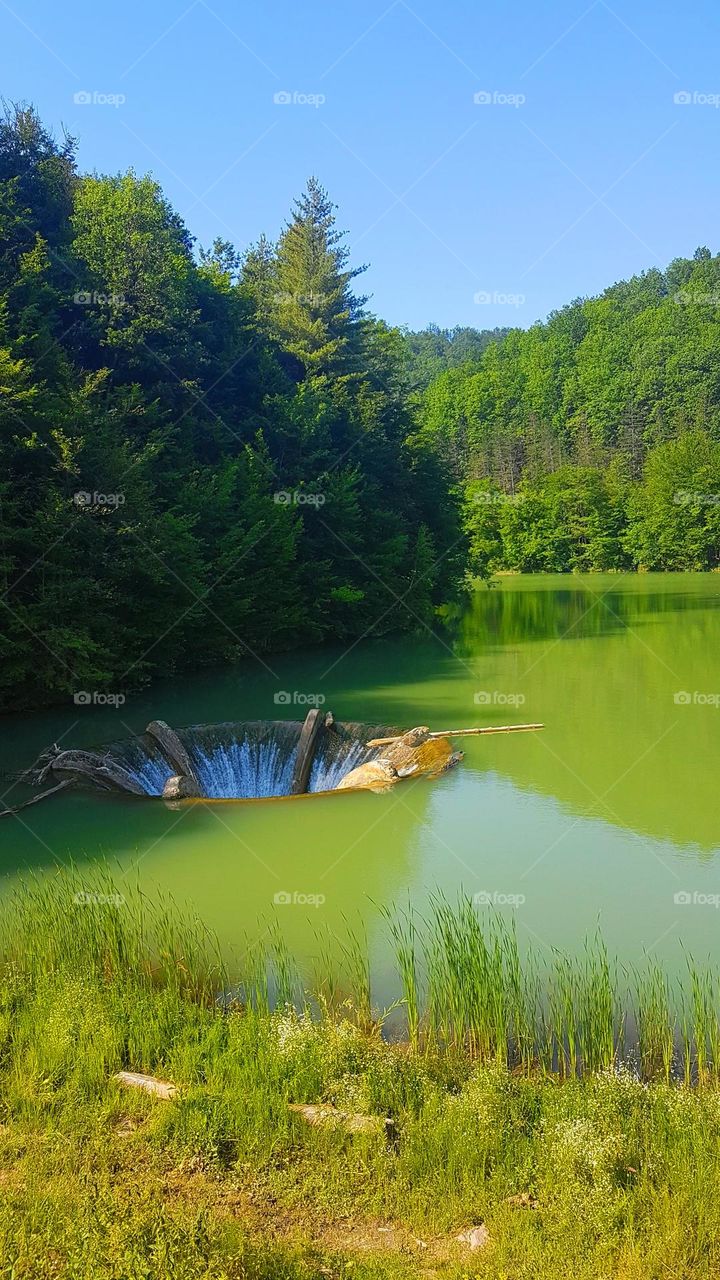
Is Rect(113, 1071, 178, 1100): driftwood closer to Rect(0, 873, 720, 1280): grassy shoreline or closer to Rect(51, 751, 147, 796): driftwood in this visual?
Rect(0, 873, 720, 1280): grassy shoreline

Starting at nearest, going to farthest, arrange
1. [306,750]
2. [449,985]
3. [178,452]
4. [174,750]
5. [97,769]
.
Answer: [449,985], [97,769], [174,750], [306,750], [178,452]

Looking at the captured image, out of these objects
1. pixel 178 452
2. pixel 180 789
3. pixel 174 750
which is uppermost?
pixel 178 452

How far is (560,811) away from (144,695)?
35.5 feet

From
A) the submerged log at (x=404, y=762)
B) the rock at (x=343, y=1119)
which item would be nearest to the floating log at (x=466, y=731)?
the submerged log at (x=404, y=762)

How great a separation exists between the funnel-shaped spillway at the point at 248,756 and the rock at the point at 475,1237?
9998mm

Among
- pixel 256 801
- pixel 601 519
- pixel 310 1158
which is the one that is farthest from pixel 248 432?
pixel 601 519

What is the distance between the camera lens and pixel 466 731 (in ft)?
52.4

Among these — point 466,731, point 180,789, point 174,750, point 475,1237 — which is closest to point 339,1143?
point 475,1237

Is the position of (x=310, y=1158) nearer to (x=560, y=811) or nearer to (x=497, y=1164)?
(x=497, y=1164)

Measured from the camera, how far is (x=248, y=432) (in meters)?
29.1

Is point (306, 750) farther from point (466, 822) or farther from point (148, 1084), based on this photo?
point (148, 1084)

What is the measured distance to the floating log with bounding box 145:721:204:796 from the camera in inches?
571

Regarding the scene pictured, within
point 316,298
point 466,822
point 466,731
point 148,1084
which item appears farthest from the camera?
point 316,298

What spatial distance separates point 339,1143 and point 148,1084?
3.66 ft
